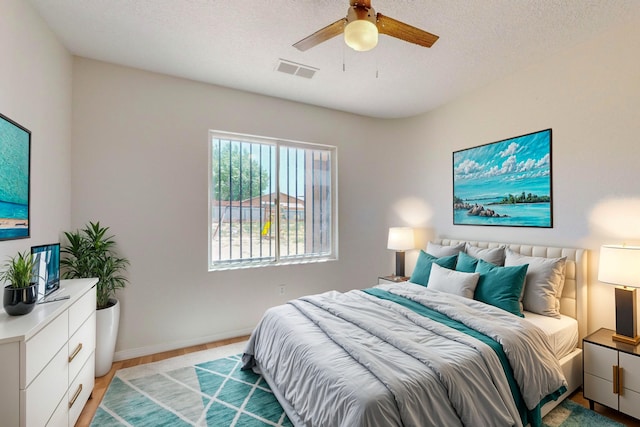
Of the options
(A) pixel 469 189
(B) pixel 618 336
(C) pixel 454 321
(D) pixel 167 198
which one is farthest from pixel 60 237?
(B) pixel 618 336

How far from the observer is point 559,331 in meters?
2.30

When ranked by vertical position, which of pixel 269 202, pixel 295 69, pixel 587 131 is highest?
pixel 295 69

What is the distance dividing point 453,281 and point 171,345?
2963mm

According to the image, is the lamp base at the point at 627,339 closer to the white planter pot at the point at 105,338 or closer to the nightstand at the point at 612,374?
the nightstand at the point at 612,374

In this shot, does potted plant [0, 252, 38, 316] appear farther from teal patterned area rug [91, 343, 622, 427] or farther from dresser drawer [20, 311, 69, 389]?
teal patterned area rug [91, 343, 622, 427]

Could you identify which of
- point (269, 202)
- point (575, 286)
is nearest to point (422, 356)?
point (575, 286)

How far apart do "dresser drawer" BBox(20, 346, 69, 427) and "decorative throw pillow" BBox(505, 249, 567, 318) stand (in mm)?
3398

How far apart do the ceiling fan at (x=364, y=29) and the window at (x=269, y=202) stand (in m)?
2.01

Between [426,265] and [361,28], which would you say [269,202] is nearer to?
[426,265]

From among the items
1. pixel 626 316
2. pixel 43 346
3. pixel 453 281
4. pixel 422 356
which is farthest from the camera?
pixel 453 281

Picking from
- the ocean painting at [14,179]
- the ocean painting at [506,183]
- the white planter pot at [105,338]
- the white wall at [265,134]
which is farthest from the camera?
the ocean painting at [506,183]

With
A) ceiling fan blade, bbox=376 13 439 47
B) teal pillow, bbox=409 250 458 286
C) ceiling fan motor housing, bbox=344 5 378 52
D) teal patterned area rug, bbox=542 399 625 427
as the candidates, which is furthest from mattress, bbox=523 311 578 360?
ceiling fan motor housing, bbox=344 5 378 52

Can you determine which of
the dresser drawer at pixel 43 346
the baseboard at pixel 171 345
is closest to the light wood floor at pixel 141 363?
the baseboard at pixel 171 345

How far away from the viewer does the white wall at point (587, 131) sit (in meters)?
2.39
